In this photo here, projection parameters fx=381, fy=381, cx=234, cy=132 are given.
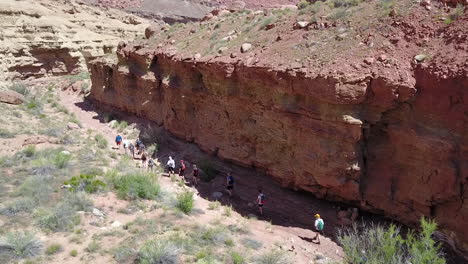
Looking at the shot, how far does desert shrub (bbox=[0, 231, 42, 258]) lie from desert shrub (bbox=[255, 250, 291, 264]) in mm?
5048

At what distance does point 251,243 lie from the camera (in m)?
10.2

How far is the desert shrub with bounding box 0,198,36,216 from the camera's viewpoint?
9.88 m

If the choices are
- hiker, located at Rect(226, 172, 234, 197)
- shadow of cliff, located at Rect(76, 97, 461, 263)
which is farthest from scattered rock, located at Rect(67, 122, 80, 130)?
hiker, located at Rect(226, 172, 234, 197)

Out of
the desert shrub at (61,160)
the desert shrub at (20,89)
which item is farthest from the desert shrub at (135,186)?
the desert shrub at (20,89)

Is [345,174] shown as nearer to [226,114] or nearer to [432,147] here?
[432,147]

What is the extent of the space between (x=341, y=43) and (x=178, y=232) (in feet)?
24.8

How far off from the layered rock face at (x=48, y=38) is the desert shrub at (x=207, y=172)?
18.5 meters

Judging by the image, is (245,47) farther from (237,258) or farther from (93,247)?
(93,247)

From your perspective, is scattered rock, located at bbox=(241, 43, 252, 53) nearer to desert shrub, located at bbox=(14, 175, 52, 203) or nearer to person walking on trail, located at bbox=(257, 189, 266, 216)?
person walking on trail, located at bbox=(257, 189, 266, 216)

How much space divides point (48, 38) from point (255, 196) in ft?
73.1

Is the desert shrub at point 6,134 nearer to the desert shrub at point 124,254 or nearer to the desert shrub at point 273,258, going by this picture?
the desert shrub at point 124,254

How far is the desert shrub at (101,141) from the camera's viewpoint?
1744 cm

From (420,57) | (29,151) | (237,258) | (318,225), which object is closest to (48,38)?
(29,151)

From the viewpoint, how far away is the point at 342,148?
35.9 ft
